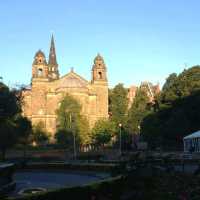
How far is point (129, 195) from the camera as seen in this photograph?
9.84 m

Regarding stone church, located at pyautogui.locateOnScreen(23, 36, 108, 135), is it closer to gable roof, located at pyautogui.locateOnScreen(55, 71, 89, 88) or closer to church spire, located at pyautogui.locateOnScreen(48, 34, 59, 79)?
gable roof, located at pyautogui.locateOnScreen(55, 71, 89, 88)

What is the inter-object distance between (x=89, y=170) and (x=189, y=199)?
635 inches

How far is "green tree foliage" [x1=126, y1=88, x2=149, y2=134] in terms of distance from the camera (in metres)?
87.8

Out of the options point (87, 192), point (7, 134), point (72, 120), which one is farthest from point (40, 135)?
point (87, 192)

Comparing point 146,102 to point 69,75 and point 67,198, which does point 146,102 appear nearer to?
point 69,75

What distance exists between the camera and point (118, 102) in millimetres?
101625

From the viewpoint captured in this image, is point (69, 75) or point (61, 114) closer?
point (61, 114)

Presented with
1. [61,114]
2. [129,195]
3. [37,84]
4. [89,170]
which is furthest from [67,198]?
[37,84]

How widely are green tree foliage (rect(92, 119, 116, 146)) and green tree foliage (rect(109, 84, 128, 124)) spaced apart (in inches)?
421

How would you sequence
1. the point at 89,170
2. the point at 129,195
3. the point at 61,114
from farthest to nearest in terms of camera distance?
the point at 61,114, the point at 89,170, the point at 129,195

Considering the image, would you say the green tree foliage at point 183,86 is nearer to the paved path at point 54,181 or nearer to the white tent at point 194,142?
the white tent at point 194,142

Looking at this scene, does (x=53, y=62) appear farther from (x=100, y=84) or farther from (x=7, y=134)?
(x=7, y=134)

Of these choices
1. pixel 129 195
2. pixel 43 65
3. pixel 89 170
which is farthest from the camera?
pixel 43 65

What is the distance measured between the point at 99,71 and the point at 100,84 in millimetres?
3200
